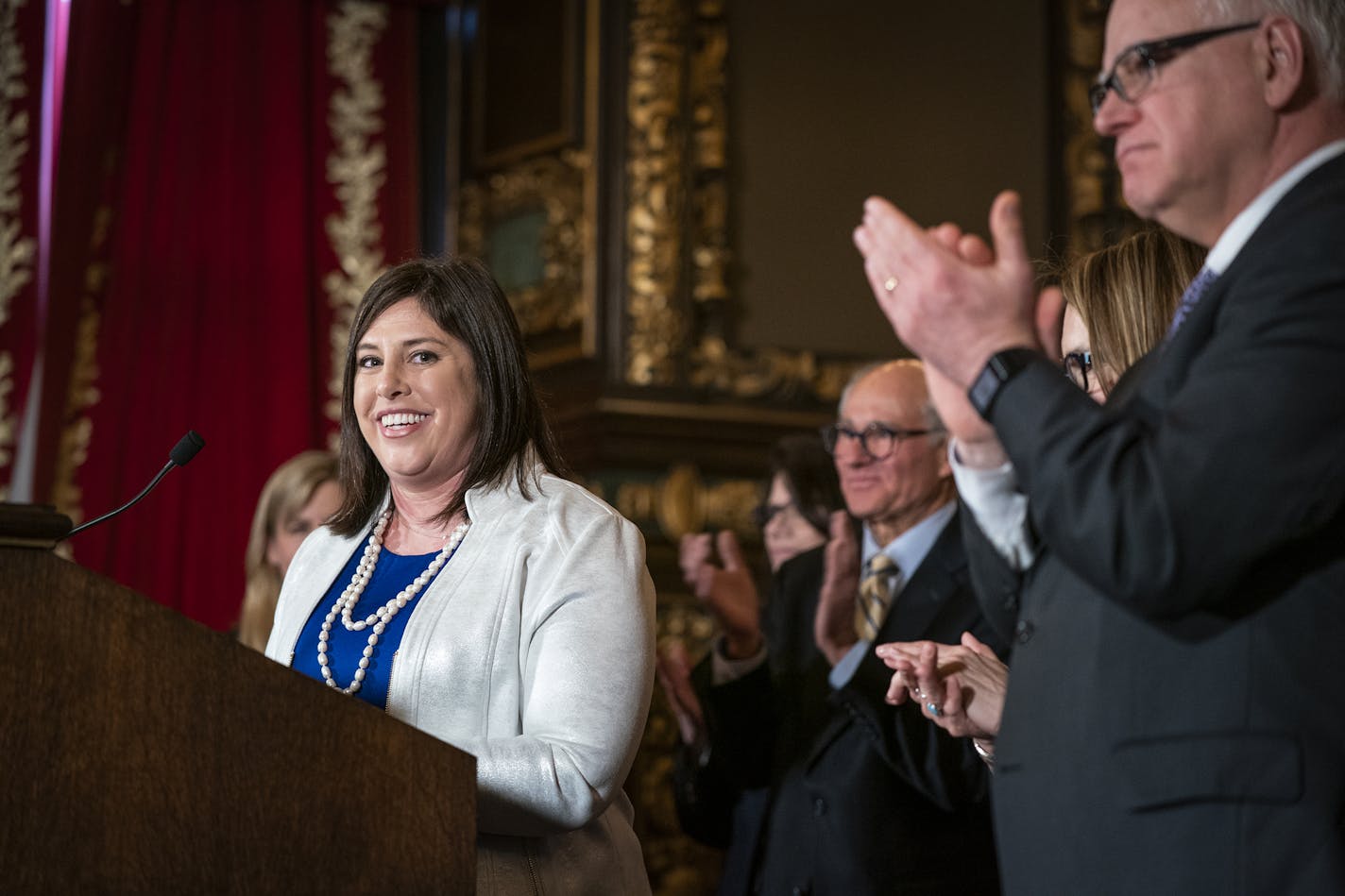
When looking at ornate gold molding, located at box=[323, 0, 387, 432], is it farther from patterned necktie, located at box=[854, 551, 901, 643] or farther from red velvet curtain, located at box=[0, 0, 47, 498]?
patterned necktie, located at box=[854, 551, 901, 643]

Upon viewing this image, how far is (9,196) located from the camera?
210 inches

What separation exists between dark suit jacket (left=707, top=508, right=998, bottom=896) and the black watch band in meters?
1.35

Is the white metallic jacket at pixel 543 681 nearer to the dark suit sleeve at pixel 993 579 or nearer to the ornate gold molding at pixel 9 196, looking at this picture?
the dark suit sleeve at pixel 993 579

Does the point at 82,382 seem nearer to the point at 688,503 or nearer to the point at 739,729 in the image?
the point at 688,503

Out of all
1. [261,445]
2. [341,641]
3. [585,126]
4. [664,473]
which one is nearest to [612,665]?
[341,641]

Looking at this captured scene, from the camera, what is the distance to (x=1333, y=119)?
1.59m

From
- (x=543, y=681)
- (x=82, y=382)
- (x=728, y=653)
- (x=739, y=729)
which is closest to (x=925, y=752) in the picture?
(x=739, y=729)

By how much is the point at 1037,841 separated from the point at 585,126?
3.82 metres

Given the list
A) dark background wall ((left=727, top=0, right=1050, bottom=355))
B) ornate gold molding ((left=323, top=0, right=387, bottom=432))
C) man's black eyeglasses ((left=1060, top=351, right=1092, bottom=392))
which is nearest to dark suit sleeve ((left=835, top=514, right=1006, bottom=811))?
man's black eyeglasses ((left=1060, top=351, right=1092, bottom=392))

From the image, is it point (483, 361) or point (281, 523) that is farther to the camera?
point (281, 523)

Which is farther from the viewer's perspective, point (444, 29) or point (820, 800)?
point (444, 29)

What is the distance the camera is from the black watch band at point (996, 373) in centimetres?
150

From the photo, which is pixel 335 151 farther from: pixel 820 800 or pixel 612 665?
pixel 612 665

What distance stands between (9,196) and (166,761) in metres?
4.14
